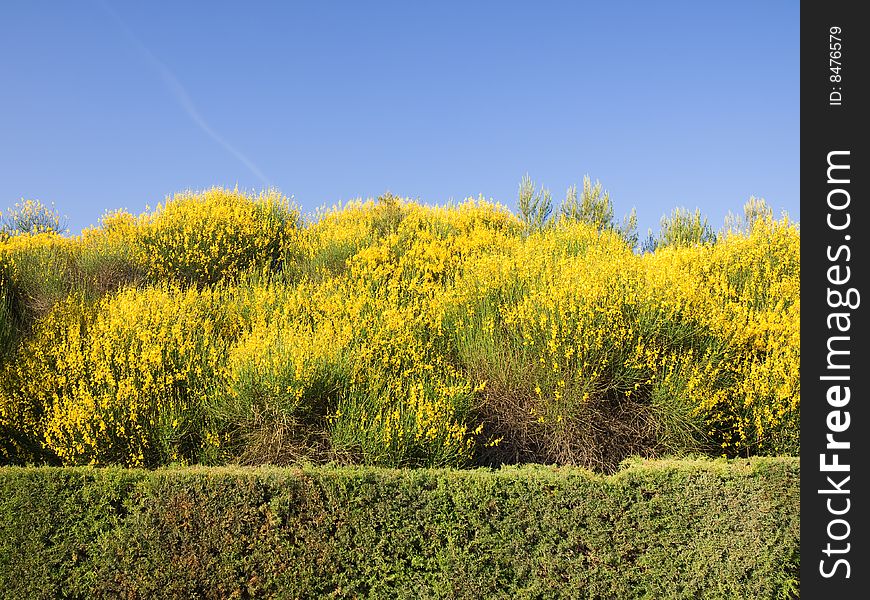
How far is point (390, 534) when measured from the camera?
4.77 meters

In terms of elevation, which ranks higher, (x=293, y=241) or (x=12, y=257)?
(x=293, y=241)

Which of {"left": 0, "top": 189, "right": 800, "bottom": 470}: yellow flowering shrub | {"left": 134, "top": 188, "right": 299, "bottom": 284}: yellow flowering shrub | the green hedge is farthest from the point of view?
{"left": 134, "top": 188, "right": 299, "bottom": 284}: yellow flowering shrub

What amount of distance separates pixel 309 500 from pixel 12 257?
683cm

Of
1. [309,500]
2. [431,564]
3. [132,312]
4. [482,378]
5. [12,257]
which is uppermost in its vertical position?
[12,257]

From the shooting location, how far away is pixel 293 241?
11.6 meters

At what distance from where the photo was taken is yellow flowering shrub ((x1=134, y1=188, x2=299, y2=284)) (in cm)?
1045
